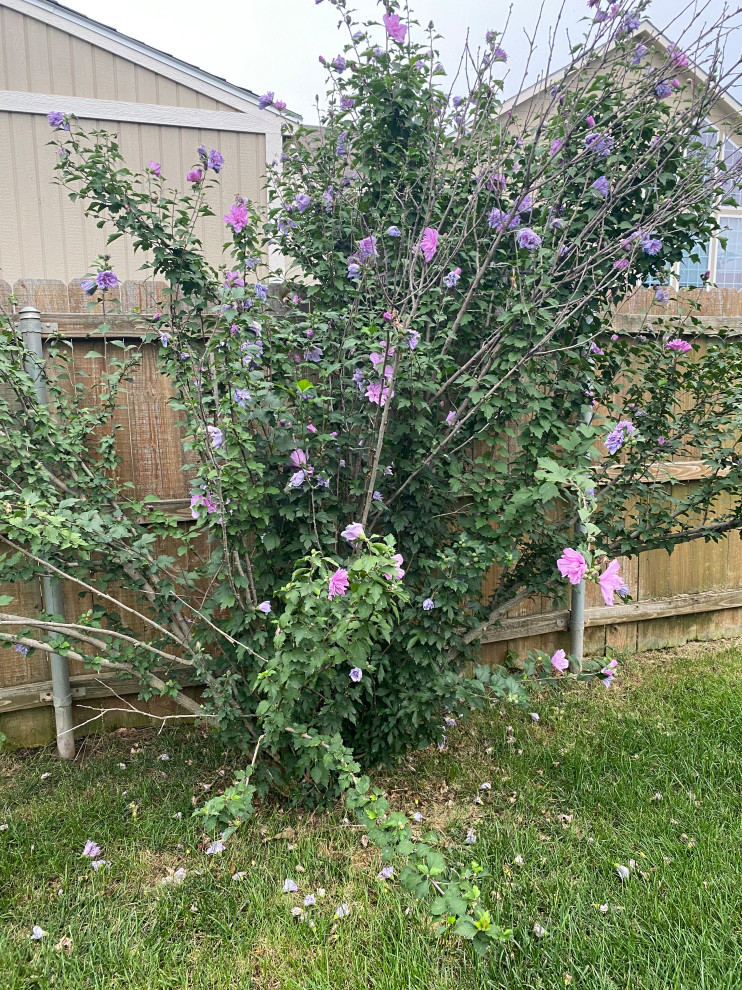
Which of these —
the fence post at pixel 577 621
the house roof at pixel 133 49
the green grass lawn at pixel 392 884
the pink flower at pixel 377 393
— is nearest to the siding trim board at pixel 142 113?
the house roof at pixel 133 49

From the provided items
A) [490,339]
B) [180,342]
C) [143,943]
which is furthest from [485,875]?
[180,342]

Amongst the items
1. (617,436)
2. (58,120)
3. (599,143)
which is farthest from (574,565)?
(58,120)

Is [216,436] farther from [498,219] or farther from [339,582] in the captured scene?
[498,219]

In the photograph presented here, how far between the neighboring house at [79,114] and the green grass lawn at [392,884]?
3845 millimetres

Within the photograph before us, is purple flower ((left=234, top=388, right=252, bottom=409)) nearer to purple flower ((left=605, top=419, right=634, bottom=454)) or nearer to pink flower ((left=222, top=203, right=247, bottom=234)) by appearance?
pink flower ((left=222, top=203, right=247, bottom=234))

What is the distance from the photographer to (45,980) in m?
1.49

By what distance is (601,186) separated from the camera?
6.51 ft

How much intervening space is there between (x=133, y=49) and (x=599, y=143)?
432 centimetres

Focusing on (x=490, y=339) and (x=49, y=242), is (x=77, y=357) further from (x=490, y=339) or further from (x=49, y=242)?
(x=49, y=242)

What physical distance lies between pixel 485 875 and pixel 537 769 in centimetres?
64

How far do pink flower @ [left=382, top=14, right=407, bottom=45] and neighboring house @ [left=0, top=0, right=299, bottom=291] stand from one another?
9.85 ft

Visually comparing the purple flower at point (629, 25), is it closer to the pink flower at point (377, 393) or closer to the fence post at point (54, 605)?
the pink flower at point (377, 393)

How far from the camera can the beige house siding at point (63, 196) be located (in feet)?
15.1

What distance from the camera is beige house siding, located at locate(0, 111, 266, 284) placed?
4590mm
